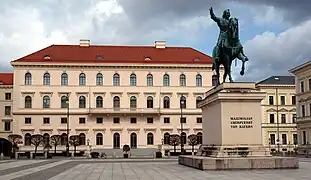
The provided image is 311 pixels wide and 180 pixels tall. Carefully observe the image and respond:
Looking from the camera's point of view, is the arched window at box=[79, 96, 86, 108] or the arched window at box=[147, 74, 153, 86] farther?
the arched window at box=[147, 74, 153, 86]

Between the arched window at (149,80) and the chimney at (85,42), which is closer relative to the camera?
the arched window at (149,80)

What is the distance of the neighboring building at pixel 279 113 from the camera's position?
314ft

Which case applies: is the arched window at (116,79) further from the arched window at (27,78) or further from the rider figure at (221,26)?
the rider figure at (221,26)

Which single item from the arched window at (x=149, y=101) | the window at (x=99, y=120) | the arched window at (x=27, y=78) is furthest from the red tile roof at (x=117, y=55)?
the window at (x=99, y=120)

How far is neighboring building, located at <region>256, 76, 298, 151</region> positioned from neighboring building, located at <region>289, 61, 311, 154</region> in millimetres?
20857

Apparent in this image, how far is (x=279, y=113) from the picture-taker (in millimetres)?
96875

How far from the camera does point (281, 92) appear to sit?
320 feet

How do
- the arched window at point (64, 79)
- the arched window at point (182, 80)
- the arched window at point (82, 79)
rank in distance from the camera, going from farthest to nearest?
the arched window at point (182, 80)
the arched window at point (82, 79)
the arched window at point (64, 79)

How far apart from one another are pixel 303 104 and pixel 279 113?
24148 mm

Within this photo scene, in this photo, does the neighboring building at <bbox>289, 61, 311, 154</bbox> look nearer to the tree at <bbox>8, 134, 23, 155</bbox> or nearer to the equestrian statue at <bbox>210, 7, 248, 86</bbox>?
the tree at <bbox>8, 134, 23, 155</bbox>

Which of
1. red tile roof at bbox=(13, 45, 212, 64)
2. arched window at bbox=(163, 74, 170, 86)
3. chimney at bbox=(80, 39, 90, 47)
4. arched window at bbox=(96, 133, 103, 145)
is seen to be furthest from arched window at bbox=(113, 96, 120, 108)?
chimney at bbox=(80, 39, 90, 47)

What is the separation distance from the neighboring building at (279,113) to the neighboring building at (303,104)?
20.9m

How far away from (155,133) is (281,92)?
28.0 metres

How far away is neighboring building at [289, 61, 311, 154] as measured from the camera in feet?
231
